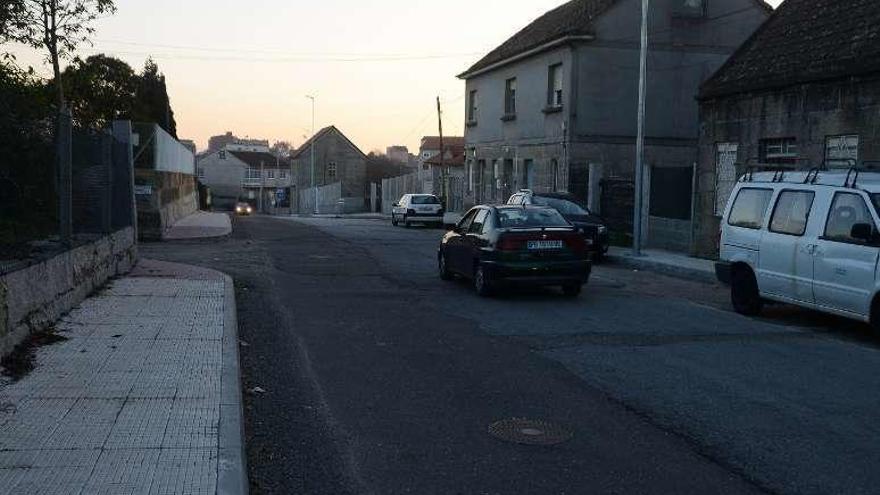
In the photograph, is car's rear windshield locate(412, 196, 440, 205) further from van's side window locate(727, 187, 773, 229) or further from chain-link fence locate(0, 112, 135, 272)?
van's side window locate(727, 187, 773, 229)

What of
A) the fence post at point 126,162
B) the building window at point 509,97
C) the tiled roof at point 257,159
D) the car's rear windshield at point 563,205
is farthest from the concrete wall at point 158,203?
the tiled roof at point 257,159

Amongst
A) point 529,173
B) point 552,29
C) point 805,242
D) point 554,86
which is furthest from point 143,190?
point 805,242

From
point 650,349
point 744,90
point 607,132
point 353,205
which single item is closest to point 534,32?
point 607,132

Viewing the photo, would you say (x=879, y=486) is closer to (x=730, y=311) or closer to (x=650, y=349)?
(x=650, y=349)

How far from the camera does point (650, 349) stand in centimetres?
935

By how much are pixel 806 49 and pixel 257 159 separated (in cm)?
10601

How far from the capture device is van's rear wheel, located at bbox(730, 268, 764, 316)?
39.4 ft

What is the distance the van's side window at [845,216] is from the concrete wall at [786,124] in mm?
2558

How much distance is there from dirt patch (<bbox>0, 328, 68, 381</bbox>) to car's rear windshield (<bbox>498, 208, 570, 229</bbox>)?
705cm

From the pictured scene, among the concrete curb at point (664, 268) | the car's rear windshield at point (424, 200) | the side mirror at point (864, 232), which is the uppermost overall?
the side mirror at point (864, 232)

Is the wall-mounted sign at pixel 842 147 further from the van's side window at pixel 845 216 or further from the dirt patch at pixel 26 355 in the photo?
the dirt patch at pixel 26 355

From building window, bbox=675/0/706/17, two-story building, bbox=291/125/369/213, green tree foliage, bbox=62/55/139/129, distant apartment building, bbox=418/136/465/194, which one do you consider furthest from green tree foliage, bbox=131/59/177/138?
two-story building, bbox=291/125/369/213

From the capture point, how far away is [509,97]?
112 feet

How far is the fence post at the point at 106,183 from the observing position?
1280cm
